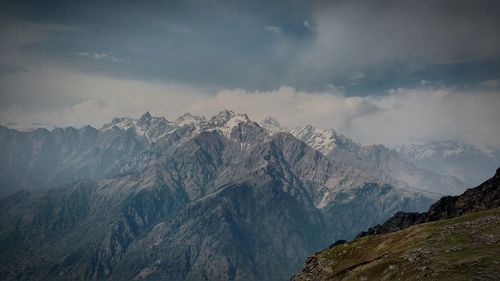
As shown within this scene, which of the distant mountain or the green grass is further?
the distant mountain

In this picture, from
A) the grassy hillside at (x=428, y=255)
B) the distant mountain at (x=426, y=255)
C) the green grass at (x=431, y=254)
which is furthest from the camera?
the distant mountain at (x=426, y=255)

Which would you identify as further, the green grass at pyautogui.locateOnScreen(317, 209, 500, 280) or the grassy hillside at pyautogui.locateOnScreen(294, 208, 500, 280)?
the grassy hillside at pyautogui.locateOnScreen(294, 208, 500, 280)

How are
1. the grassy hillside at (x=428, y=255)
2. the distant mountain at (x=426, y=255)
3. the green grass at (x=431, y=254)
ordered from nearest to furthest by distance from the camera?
the green grass at (x=431, y=254) → the grassy hillside at (x=428, y=255) → the distant mountain at (x=426, y=255)

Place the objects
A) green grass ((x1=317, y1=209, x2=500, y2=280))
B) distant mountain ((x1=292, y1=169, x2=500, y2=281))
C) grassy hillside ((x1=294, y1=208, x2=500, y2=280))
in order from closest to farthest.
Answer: green grass ((x1=317, y1=209, x2=500, y2=280)) < grassy hillside ((x1=294, y1=208, x2=500, y2=280)) < distant mountain ((x1=292, y1=169, x2=500, y2=281))

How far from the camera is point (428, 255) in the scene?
102875 millimetres

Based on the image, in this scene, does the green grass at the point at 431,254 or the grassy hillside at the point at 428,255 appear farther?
the grassy hillside at the point at 428,255

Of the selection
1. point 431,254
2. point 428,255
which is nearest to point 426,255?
point 428,255

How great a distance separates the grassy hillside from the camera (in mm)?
88994

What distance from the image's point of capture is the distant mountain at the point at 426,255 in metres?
89.2

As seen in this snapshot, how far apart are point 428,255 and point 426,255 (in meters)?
0.58

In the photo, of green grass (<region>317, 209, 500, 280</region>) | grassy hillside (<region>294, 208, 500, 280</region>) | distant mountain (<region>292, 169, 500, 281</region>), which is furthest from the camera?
distant mountain (<region>292, 169, 500, 281</region>)

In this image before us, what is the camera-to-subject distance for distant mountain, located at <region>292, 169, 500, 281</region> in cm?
8919

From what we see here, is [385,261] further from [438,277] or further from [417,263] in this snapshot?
[438,277]

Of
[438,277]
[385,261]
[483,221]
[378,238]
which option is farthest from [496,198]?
[438,277]
